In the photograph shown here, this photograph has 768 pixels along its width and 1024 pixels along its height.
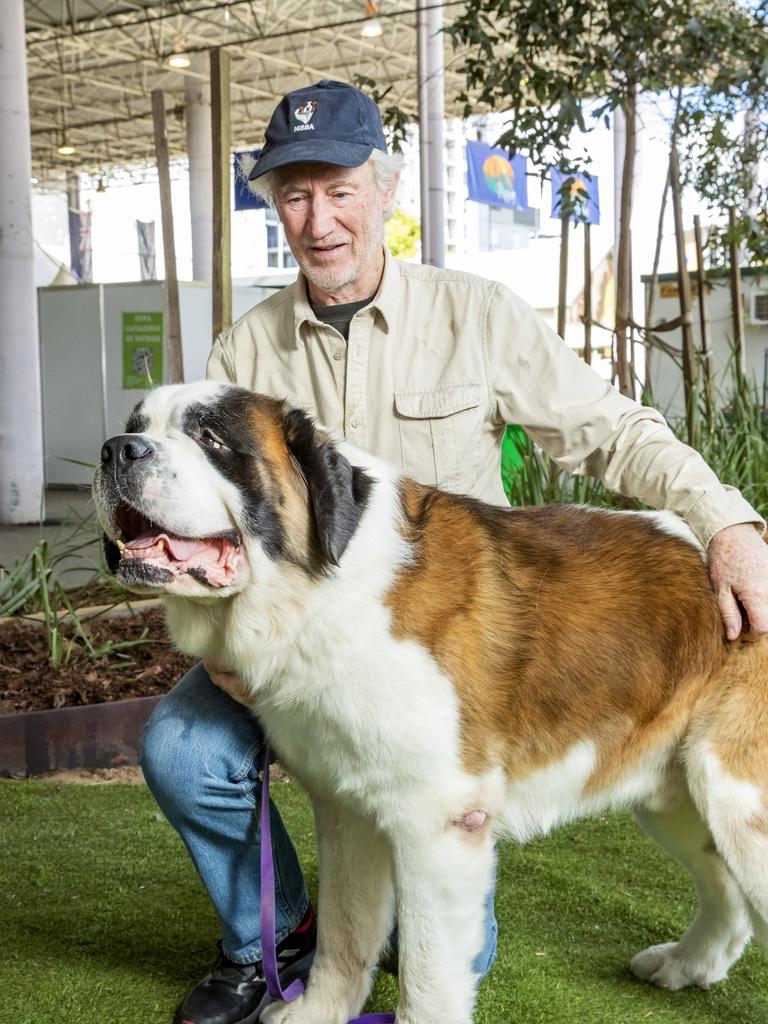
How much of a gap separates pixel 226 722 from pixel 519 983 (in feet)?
3.25

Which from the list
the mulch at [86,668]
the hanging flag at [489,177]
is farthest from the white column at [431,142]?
the mulch at [86,668]

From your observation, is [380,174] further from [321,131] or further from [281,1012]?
[281,1012]

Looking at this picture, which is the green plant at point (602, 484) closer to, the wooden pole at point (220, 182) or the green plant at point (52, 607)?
the wooden pole at point (220, 182)

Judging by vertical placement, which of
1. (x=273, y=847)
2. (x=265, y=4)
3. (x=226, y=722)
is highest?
(x=265, y=4)

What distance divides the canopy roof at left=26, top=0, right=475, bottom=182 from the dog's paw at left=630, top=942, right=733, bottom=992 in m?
18.7

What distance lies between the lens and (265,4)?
81.1ft

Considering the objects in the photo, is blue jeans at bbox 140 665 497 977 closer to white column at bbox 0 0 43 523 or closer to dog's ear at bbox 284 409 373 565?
dog's ear at bbox 284 409 373 565

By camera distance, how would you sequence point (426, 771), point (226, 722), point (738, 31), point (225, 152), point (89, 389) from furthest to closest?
point (89, 389) < point (738, 31) < point (225, 152) < point (226, 722) < point (426, 771)

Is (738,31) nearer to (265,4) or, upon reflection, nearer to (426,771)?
(426,771)

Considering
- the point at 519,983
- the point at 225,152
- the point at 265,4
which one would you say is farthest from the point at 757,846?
the point at 265,4

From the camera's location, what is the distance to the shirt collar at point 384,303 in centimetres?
299

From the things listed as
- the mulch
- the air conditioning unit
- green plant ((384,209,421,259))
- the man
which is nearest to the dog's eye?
the man

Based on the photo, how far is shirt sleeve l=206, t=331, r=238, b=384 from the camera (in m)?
3.12

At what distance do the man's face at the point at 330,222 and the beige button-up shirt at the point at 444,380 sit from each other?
0.09 meters
